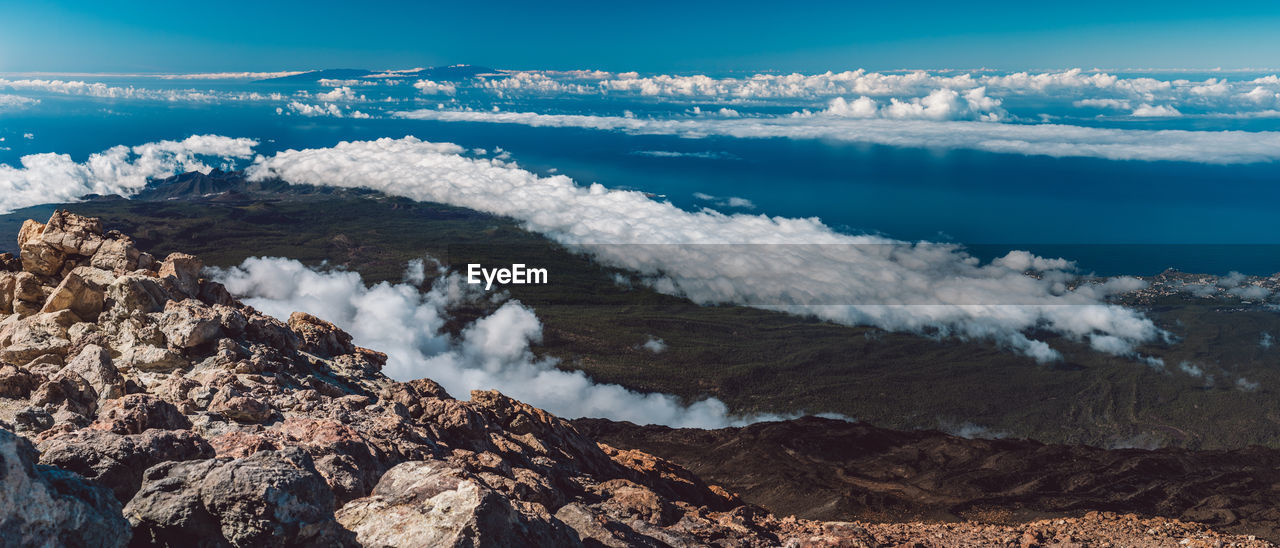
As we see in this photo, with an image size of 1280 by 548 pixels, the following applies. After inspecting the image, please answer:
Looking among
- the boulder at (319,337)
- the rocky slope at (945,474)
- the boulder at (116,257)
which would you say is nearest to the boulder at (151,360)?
the boulder at (116,257)

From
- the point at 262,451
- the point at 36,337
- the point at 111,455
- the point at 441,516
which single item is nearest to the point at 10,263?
the point at 36,337

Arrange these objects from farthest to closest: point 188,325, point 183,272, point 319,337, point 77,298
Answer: point 319,337 < point 183,272 < point 77,298 < point 188,325

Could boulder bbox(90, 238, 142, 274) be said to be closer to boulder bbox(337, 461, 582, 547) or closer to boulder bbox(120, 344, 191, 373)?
boulder bbox(120, 344, 191, 373)

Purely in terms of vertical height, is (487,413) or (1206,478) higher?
(487,413)

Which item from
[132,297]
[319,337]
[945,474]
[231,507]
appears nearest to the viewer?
[231,507]

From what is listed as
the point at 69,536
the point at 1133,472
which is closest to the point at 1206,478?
the point at 1133,472

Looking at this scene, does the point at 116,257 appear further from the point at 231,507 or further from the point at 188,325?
the point at 231,507

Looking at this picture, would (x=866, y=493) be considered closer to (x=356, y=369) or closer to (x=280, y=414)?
(x=356, y=369)
